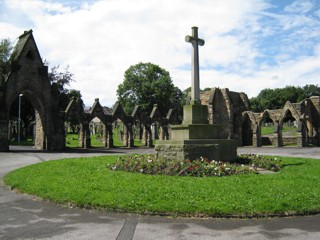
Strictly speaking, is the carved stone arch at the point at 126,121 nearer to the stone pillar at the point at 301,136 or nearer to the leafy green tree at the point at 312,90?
the stone pillar at the point at 301,136

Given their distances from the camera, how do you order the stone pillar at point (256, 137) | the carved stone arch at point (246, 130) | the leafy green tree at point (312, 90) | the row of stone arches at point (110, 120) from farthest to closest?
the leafy green tree at point (312, 90) → the carved stone arch at point (246, 130) → the stone pillar at point (256, 137) → the row of stone arches at point (110, 120)

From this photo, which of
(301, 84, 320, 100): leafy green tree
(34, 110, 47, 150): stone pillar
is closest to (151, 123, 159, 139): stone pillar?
(34, 110, 47, 150): stone pillar

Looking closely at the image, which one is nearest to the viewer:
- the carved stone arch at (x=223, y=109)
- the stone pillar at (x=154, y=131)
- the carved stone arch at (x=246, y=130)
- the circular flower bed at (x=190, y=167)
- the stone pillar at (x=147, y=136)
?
the circular flower bed at (x=190, y=167)

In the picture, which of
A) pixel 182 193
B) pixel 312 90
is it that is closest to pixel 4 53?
pixel 182 193

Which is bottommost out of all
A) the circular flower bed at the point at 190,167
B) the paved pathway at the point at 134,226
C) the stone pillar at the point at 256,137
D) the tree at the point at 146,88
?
the paved pathway at the point at 134,226

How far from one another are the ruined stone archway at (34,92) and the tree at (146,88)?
1338 inches

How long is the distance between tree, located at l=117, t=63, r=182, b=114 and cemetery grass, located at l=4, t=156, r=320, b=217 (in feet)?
171

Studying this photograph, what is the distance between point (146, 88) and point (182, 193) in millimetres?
56138

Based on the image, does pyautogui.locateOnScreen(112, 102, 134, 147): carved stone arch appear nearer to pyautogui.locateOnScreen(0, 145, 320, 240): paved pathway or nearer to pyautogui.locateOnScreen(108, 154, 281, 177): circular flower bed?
pyautogui.locateOnScreen(108, 154, 281, 177): circular flower bed

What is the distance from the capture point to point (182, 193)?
7680mm

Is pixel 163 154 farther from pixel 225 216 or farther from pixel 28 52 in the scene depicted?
pixel 28 52

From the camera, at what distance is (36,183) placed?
9430 millimetres

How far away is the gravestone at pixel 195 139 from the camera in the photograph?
1223 cm

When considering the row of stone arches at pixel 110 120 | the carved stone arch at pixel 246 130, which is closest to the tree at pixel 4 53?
the row of stone arches at pixel 110 120
